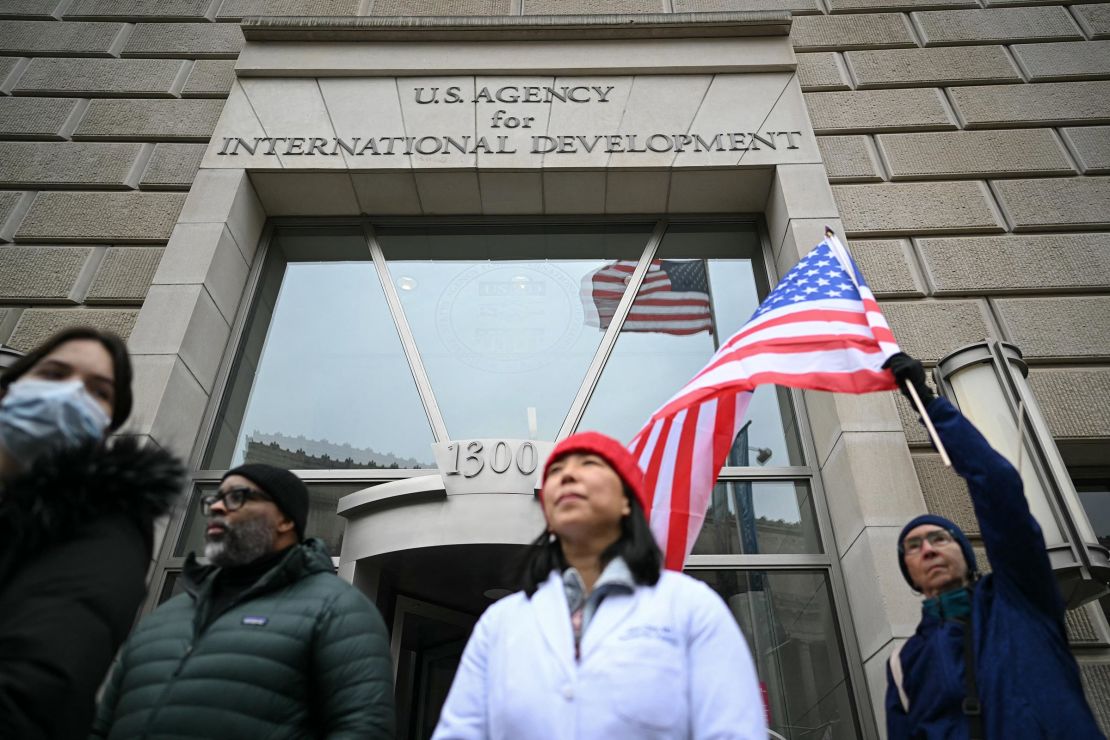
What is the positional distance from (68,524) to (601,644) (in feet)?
4.77

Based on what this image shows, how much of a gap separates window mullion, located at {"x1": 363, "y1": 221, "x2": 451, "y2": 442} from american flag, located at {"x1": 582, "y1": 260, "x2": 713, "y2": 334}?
5.06ft

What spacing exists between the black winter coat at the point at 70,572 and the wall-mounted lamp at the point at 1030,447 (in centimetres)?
381

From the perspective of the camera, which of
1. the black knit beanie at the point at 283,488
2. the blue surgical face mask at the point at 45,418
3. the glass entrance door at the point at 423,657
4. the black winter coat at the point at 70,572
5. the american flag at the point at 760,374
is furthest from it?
the glass entrance door at the point at 423,657

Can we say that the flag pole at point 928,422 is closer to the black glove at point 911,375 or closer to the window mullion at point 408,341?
the black glove at point 911,375

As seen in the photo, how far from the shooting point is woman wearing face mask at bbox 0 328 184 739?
1.65 metres

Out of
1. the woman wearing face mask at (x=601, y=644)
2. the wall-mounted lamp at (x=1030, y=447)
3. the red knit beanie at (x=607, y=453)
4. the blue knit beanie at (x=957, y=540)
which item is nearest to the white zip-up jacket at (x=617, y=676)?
the woman wearing face mask at (x=601, y=644)

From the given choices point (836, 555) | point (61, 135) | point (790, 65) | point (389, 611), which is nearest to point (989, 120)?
point (790, 65)

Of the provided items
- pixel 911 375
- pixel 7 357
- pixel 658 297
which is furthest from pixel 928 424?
pixel 7 357

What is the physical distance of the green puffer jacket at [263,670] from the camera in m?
2.62

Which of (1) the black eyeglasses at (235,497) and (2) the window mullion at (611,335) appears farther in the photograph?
(2) the window mullion at (611,335)

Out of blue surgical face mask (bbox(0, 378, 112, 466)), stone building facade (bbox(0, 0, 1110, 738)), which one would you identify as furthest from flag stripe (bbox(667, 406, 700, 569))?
blue surgical face mask (bbox(0, 378, 112, 466))

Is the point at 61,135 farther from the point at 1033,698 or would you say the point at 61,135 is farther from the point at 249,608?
the point at 1033,698

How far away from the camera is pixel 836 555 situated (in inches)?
205

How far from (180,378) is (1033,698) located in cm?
551
